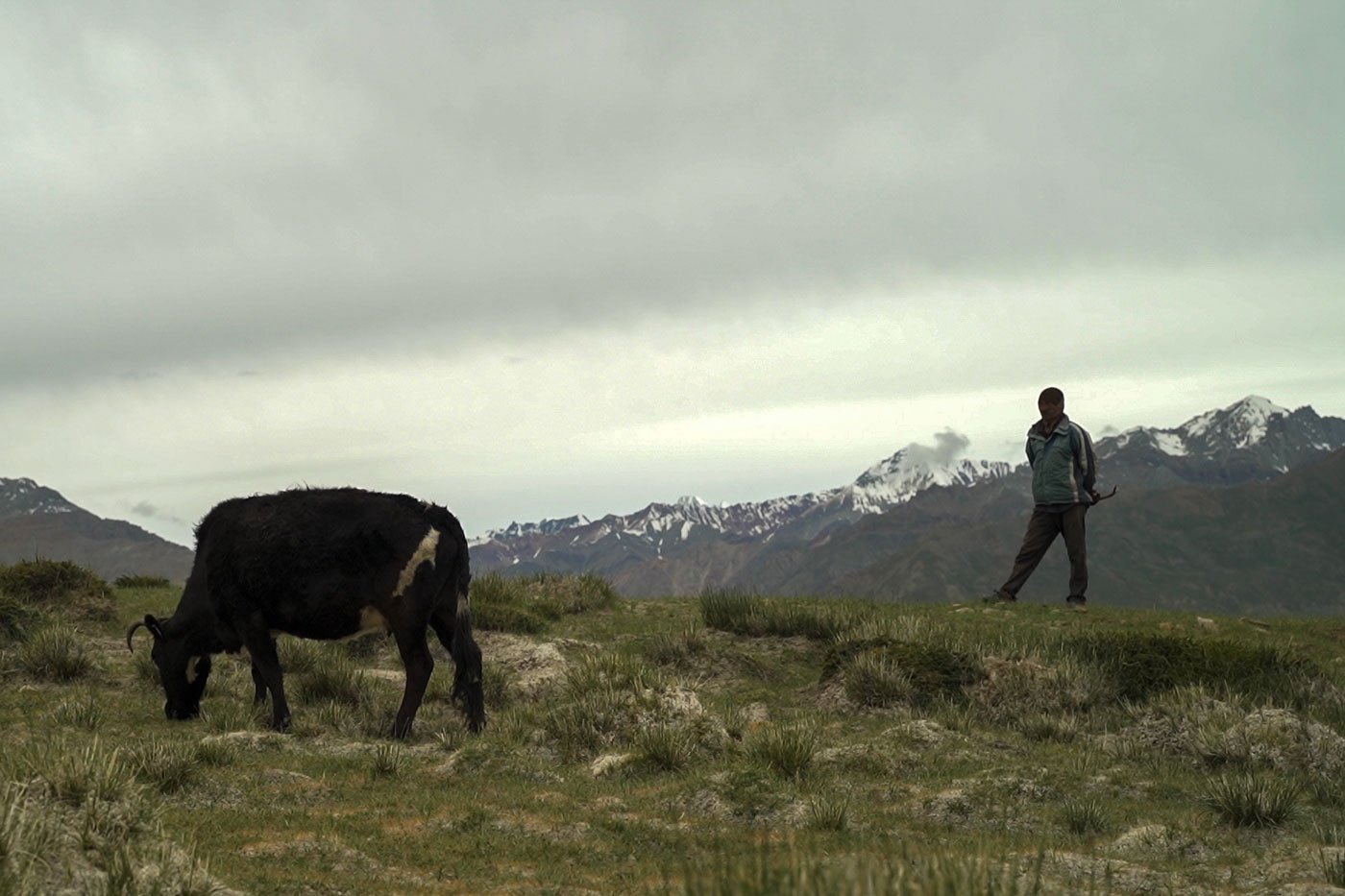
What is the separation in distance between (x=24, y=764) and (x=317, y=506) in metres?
5.60

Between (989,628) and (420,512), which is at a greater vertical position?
(420,512)

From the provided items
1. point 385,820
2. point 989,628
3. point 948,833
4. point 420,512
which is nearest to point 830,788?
point 948,833

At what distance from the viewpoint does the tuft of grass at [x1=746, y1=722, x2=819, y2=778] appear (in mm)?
10984

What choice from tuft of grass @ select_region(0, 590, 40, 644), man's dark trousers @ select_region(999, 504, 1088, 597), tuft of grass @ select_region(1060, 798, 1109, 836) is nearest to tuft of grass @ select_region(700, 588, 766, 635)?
man's dark trousers @ select_region(999, 504, 1088, 597)

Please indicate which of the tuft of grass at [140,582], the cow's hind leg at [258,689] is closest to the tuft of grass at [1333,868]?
the cow's hind leg at [258,689]

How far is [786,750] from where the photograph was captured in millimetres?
11055

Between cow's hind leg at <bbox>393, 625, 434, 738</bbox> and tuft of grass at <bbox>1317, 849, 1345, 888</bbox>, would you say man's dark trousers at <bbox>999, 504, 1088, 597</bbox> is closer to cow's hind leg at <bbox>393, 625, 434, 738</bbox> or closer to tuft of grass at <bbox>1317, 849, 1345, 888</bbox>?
cow's hind leg at <bbox>393, 625, 434, 738</bbox>

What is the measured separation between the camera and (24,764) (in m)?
8.16

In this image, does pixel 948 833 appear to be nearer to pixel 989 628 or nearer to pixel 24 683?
pixel 989 628

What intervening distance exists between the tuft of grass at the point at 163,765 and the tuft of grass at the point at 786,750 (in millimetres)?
5305

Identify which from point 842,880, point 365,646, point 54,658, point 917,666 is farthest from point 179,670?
point 842,880

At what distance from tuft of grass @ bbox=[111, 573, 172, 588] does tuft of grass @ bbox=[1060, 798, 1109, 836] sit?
21991 mm

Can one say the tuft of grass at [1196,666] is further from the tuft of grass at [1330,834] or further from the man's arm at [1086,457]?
the tuft of grass at [1330,834]

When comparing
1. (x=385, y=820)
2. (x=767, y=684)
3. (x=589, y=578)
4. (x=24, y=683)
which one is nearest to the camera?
(x=385, y=820)
